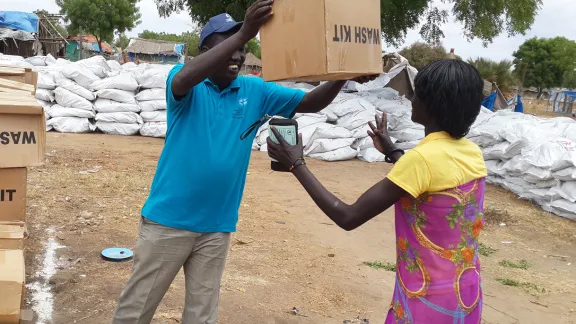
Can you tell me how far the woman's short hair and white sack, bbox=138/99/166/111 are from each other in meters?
9.16

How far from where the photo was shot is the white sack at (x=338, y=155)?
9134mm

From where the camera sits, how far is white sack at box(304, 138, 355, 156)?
922 cm

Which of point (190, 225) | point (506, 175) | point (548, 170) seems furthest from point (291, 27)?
point (506, 175)

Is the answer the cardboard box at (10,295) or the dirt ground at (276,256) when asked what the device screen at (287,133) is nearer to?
the cardboard box at (10,295)

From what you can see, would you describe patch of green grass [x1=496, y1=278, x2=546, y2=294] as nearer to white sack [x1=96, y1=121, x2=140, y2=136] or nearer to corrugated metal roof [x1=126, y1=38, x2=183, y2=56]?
white sack [x1=96, y1=121, x2=140, y2=136]

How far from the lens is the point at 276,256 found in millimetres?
4363

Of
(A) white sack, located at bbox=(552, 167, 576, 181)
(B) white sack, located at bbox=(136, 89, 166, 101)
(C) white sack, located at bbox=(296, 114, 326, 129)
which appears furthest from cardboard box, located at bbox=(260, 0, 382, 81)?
(B) white sack, located at bbox=(136, 89, 166, 101)

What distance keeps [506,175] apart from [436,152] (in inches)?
270

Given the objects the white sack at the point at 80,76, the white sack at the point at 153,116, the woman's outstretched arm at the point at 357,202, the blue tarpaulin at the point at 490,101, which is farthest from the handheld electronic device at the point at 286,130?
the blue tarpaulin at the point at 490,101

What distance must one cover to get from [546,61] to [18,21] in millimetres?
41945

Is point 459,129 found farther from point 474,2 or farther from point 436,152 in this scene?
point 474,2

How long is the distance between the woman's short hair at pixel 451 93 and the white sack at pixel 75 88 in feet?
31.2

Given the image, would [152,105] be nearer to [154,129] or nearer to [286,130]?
[154,129]

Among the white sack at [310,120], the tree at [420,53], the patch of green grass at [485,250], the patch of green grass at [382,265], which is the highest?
the tree at [420,53]
